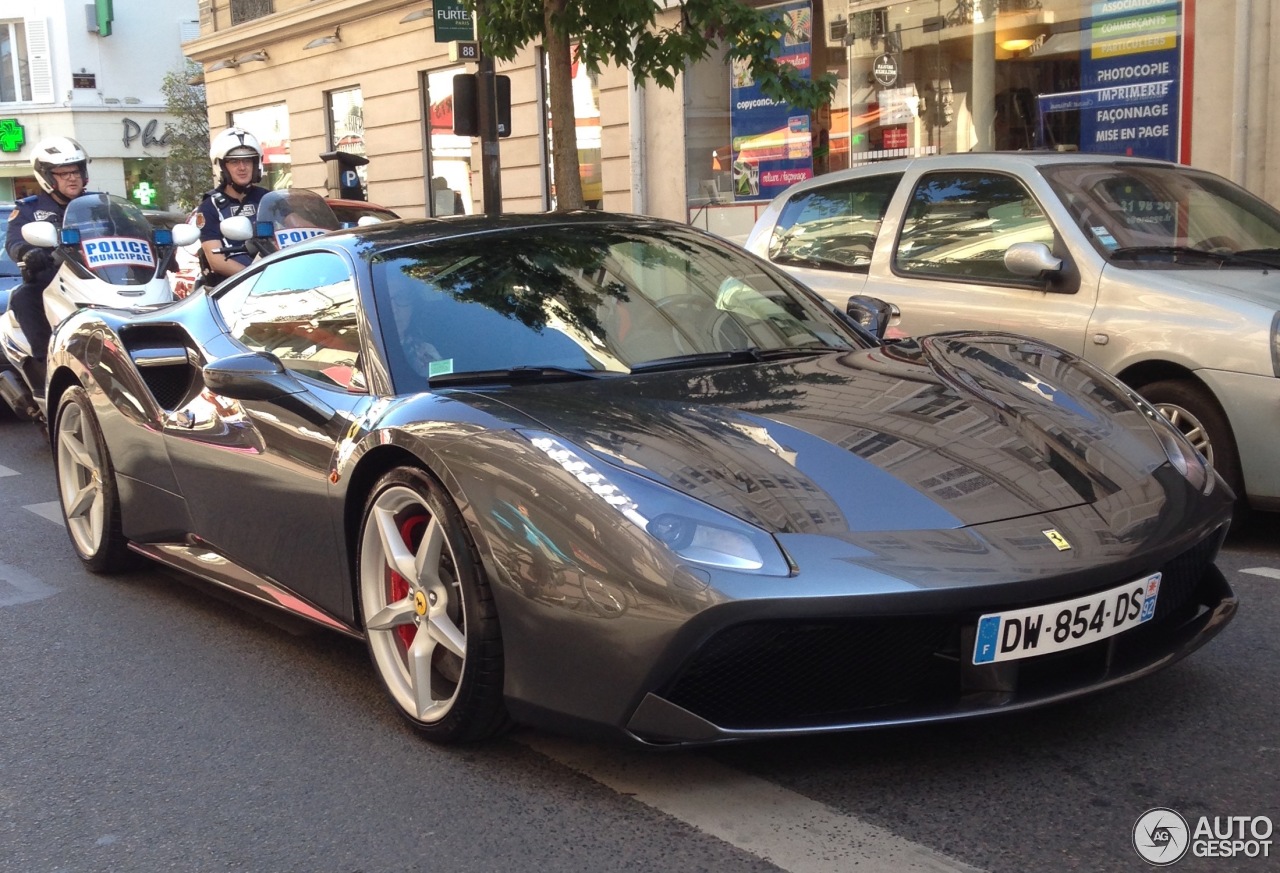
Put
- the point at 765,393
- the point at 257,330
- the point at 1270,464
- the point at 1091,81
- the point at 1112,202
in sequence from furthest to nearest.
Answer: the point at 1091,81 → the point at 1112,202 → the point at 1270,464 → the point at 257,330 → the point at 765,393

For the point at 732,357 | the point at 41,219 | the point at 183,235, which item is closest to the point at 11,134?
the point at 41,219

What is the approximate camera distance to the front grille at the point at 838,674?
2.90 meters

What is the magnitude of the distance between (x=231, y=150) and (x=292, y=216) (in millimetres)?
937

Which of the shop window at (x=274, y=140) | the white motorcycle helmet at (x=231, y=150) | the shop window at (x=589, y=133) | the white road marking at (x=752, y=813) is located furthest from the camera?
the shop window at (x=274, y=140)

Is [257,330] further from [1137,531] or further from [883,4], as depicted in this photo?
[883,4]

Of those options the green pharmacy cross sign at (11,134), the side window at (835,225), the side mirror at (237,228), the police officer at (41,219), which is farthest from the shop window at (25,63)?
the side window at (835,225)

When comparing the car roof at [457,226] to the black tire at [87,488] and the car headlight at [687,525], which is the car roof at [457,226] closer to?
the black tire at [87,488]

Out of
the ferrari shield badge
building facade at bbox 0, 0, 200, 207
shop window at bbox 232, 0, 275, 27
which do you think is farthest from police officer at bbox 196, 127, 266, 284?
building facade at bbox 0, 0, 200, 207

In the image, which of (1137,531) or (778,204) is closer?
(1137,531)

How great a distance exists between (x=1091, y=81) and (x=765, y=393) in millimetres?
9670

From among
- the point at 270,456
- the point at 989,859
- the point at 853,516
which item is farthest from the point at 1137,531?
the point at 270,456

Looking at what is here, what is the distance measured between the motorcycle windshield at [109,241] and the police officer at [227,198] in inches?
15.6

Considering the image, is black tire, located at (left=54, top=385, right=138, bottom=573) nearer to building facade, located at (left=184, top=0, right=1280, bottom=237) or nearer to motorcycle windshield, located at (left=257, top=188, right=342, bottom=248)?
motorcycle windshield, located at (left=257, top=188, right=342, bottom=248)

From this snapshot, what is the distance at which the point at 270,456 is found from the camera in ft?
13.5
